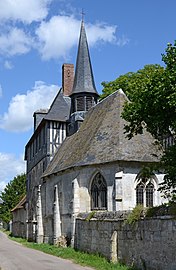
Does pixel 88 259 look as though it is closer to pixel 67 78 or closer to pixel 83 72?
pixel 83 72

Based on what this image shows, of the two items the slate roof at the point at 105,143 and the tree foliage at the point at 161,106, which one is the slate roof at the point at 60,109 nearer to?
the slate roof at the point at 105,143

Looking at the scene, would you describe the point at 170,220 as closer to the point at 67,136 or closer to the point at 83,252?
the point at 83,252

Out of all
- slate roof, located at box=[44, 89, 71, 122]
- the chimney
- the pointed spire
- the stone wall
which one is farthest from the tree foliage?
the chimney

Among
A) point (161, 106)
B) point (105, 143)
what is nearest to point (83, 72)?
point (105, 143)

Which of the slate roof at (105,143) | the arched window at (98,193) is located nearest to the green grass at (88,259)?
the arched window at (98,193)

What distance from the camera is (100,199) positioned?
23250 mm

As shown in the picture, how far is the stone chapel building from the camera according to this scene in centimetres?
2214

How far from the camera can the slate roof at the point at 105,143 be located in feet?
73.3

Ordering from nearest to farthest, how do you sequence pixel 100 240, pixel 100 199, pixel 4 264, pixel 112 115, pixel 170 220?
pixel 170 220
pixel 4 264
pixel 100 240
pixel 100 199
pixel 112 115

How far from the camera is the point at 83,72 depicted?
1300 inches

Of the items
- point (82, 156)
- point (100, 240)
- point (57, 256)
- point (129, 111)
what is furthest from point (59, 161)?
point (129, 111)

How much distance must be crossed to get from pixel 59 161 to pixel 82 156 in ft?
14.9

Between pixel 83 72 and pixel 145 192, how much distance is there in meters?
13.4

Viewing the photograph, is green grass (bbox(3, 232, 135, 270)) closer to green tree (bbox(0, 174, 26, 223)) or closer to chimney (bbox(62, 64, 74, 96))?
chimney (bbox(62, 64, 74, 96))
